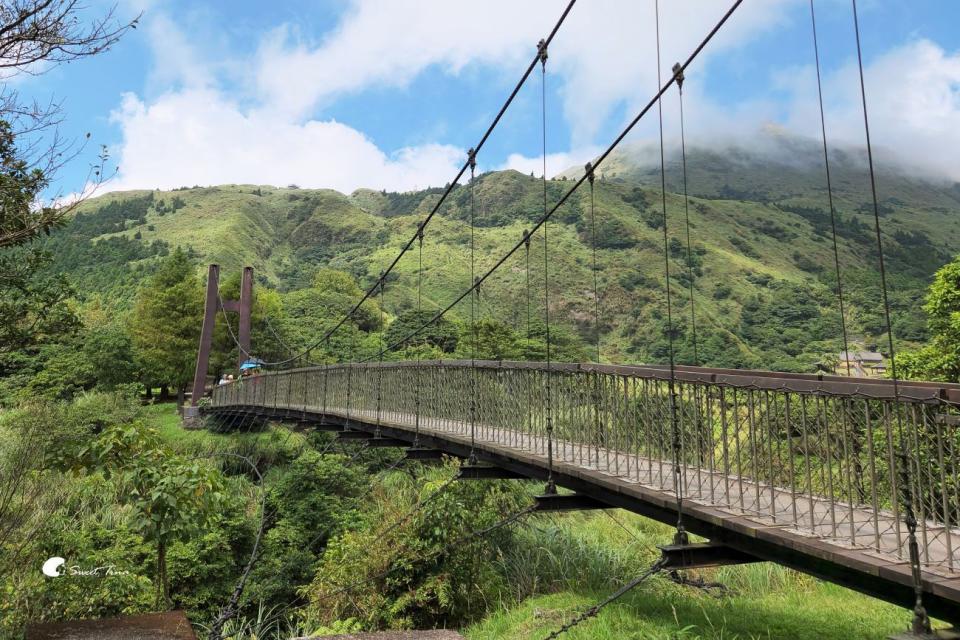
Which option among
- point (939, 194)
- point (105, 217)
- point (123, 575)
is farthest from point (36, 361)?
point (939, 194)

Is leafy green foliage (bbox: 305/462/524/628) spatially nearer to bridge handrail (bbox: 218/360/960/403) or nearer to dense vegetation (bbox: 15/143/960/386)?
bridge handrail (bbox: 218/360/960/403)

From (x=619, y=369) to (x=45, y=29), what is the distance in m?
4.24

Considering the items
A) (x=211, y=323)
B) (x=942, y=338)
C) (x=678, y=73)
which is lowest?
(x=942, y=338)

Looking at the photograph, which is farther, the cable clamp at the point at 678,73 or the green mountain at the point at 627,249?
the green mountain at the point at 627,249

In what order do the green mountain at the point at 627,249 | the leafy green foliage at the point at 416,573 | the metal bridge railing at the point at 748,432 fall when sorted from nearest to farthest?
the metal bridge railing at the point at 748,432
the leafy green foliage at the point at 416,573
the green mountain at the point at 627,249

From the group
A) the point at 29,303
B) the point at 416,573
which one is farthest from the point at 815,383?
the point at 29,303

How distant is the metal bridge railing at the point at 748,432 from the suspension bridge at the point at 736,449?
0.05ft

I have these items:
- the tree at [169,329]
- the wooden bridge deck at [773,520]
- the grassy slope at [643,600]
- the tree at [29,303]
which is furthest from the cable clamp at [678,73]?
the tree at [169,329]

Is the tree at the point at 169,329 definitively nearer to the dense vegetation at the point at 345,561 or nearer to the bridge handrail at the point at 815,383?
the dense vegetation at the point at 345,561

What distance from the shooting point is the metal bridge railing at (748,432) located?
2693mm

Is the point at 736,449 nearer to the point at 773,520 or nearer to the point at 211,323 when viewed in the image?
the point at 773,520

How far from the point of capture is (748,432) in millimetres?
3682

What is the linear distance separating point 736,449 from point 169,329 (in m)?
27.7

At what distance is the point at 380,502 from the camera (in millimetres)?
10773
